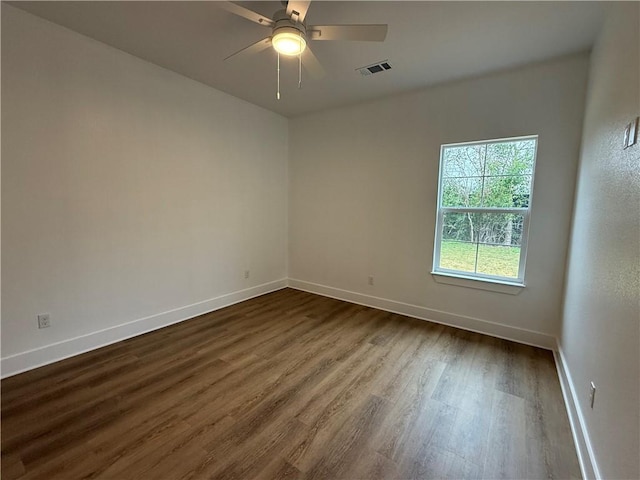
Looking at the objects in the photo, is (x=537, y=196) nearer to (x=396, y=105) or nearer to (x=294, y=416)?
(x=396, y=105)

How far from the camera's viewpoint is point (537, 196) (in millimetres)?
2746

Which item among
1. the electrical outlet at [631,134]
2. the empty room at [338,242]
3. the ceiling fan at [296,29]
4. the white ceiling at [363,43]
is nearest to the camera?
the electrical outlet at [631,134]

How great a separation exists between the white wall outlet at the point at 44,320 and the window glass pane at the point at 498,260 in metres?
4.08

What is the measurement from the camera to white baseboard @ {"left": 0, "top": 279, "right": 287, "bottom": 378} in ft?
7.31

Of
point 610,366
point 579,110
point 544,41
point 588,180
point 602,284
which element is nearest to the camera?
point 610,366

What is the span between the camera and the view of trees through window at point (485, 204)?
9.50ft

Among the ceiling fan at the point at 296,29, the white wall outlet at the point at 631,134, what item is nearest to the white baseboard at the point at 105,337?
the ceiling fan at the point at 296,29

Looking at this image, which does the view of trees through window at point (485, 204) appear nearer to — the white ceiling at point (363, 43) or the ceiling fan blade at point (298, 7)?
the white ceiling at point (363, 43)

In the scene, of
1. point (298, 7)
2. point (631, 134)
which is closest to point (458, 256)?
point (631, 134)

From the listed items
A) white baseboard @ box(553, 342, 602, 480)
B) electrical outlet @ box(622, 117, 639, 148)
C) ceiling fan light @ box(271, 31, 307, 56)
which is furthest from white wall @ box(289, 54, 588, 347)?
ceiling fan light @ box(271, 31, 307, 56)

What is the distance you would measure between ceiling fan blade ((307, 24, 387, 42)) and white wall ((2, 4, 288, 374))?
1937mm

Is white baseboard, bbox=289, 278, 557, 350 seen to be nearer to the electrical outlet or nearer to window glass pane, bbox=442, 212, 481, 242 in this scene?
window glass pane, bbox=442, 212, 481, 242

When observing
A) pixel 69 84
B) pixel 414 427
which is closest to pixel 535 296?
pixel 414 427

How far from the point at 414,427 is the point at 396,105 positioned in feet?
10.8
